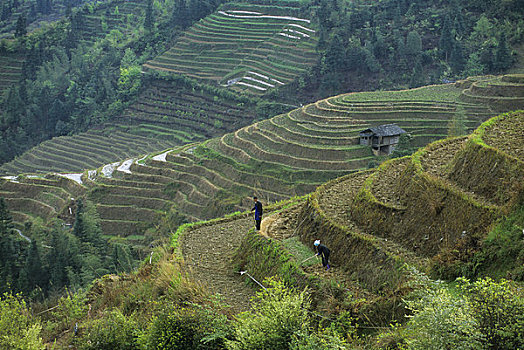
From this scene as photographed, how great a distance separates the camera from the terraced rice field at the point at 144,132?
2175 inches

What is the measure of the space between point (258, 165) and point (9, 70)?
5125 cm

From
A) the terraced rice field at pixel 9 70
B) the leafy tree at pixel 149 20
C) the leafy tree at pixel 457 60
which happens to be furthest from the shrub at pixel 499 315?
the leafy tree at pixel 149 20

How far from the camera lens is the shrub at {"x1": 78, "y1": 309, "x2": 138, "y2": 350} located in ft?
37.5

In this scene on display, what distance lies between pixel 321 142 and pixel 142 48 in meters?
44.2

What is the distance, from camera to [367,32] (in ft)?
204

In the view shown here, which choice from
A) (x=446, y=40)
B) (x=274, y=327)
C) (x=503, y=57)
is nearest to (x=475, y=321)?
(x=274, y=327)

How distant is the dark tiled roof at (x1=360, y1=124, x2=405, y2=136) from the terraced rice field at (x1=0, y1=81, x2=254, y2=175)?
19408 mm

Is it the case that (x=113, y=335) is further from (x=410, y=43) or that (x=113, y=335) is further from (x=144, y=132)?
(x=410, y=43)

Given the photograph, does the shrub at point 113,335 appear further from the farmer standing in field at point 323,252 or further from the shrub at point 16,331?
the farmer standing in field at point 323,252

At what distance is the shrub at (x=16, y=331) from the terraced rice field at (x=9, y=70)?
65.5 metres

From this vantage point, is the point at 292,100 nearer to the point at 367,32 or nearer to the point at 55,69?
the point at 367,32

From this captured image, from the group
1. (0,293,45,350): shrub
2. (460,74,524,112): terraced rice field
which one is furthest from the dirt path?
(460,74,524,112): terraced rice field

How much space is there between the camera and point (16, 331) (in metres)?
12.6

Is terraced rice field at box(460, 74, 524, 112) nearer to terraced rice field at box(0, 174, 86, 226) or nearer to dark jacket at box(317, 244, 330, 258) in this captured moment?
terraced rice field at box(0, 174, 86, 226)
